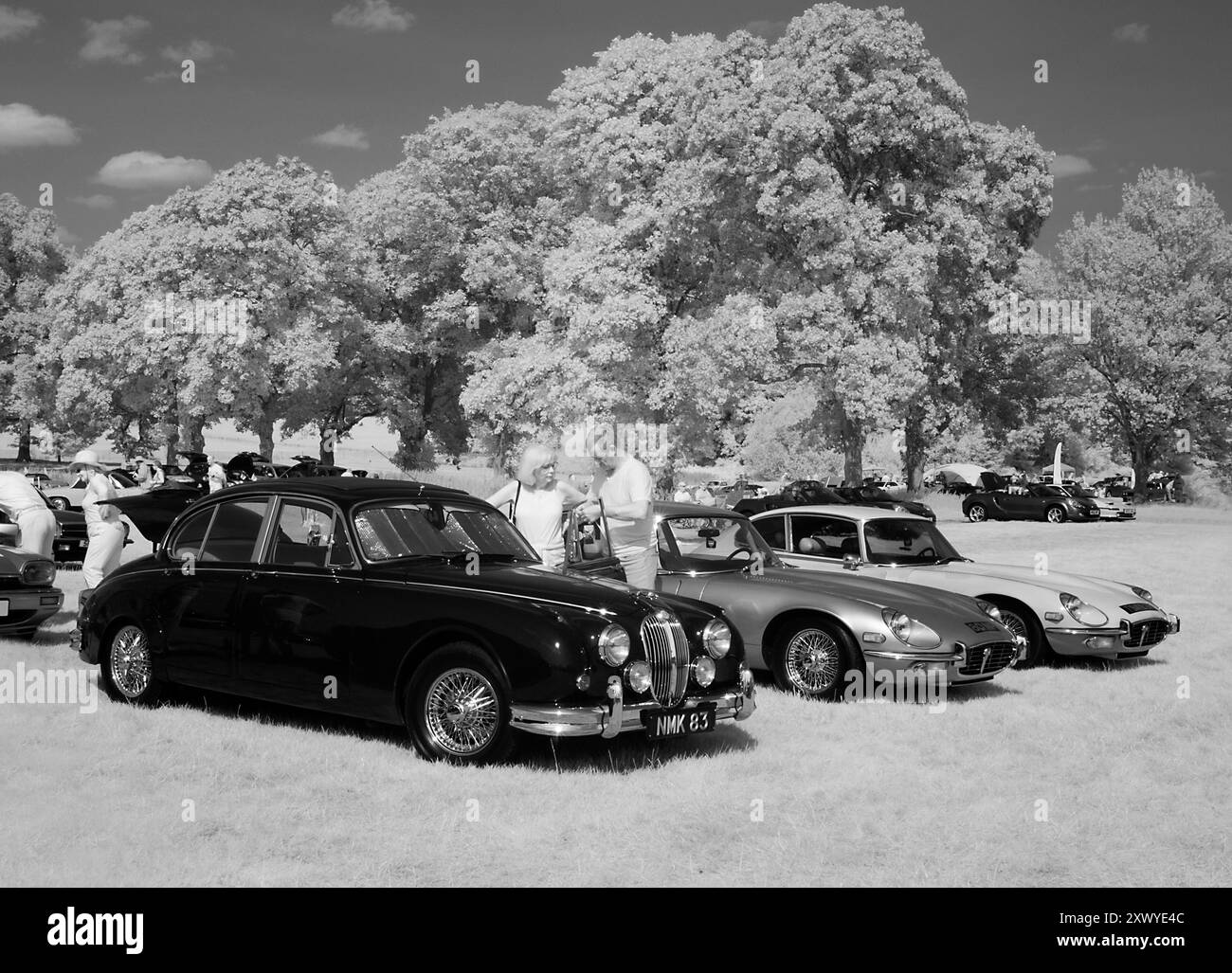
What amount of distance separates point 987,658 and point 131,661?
673cm

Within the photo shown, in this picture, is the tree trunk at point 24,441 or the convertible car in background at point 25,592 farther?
the tree trunk at point 24,441

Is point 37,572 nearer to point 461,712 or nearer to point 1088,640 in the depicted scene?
point 461,712

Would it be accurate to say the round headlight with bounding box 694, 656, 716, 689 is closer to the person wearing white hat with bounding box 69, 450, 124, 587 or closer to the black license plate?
the black license plate

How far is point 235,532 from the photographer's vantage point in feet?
28.8

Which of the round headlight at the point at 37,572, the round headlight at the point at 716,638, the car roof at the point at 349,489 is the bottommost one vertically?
the round headlight at the point at 716,638

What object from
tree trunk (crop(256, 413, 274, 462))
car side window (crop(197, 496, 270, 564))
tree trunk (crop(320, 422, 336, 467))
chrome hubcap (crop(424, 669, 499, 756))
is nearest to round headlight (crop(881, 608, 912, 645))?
chrome hubcap (crop(424, 669, 499, 756))

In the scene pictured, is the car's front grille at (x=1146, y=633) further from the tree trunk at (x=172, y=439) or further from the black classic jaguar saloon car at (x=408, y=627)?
the tree trunk at (x=172, y=439)

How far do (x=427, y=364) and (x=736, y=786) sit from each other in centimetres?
4983

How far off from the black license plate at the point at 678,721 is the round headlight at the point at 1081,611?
5.82 meters

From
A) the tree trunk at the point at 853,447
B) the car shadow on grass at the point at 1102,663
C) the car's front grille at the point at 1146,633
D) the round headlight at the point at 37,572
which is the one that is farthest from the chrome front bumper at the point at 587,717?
the tree trunk at the point at 853,447

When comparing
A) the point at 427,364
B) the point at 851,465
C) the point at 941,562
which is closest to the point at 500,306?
the point at 427,364

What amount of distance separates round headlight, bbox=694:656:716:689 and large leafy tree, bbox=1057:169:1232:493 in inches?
1782

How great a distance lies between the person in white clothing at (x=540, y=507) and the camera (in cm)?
988

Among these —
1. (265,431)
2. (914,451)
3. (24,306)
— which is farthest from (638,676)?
(24,306)
